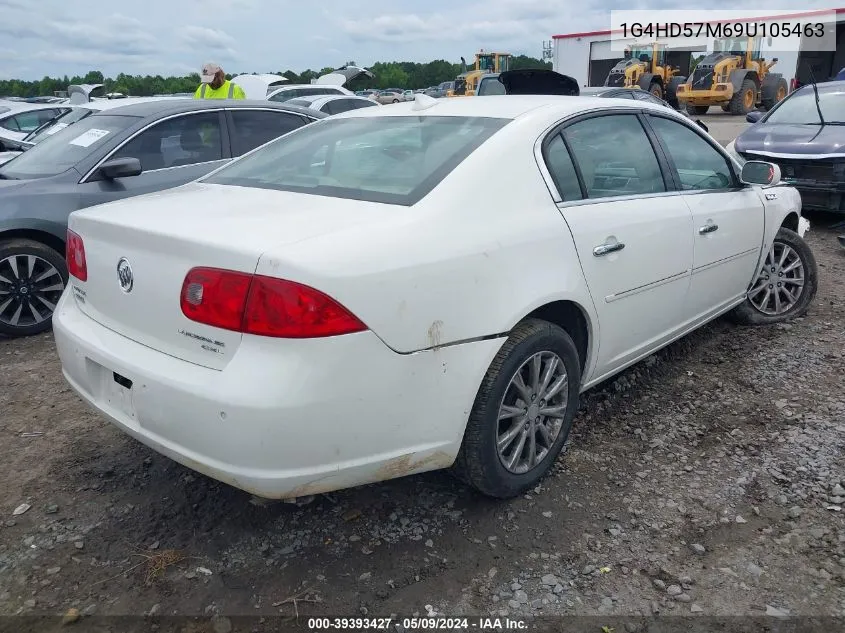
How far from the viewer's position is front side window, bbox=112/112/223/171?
17.1 ft

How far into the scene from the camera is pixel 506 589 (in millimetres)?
2332

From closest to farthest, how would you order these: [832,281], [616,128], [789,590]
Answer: [789,590] → [616,128] → [832,281]

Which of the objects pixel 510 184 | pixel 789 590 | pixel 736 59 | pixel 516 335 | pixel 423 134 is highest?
pixel 736 59

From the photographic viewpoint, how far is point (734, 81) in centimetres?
2323

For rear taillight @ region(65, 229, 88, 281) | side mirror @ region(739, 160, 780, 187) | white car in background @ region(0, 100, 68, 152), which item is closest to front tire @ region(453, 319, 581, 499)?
rear taillight @ region(65, 229, 88, 281)

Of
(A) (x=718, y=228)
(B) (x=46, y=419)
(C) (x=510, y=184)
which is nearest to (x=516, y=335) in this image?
(C) (x=510, y=184)

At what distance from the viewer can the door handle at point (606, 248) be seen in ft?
9.42

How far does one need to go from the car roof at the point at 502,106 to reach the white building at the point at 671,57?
22.9 metres

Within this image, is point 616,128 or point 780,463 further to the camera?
point 616,128

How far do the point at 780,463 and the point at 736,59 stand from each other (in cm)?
2471

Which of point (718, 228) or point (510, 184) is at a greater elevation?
point (510, 184)

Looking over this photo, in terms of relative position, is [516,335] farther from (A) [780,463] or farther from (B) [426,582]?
(A) [780,463]

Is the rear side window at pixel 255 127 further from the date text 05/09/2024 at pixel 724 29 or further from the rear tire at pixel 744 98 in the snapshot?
the date text 05/09/2024 at pixel 724 29

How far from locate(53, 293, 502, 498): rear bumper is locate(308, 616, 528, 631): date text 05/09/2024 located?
0.42m
